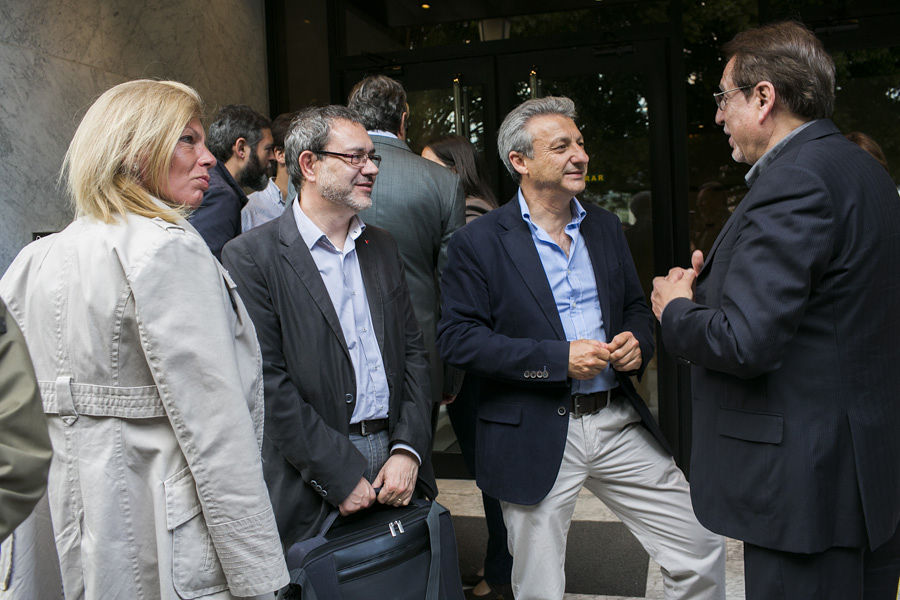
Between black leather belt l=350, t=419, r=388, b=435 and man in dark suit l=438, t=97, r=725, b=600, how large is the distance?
375 millimetres

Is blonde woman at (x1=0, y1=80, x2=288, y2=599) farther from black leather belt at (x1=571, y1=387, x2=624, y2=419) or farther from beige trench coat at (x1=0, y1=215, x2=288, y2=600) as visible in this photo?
black leather belt at (x1=571, y1=387, x2=624, y2=419)

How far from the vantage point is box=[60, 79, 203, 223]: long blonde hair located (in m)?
1.95

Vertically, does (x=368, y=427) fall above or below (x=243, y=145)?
below

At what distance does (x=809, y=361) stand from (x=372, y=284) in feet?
4.56

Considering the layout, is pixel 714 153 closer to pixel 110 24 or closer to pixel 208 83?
pixel 208 83

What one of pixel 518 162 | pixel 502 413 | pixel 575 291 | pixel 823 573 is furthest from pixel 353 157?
pixel 823 573

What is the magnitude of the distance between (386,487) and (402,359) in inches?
17.6

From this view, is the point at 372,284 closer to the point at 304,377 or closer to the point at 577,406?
the point at 304,377

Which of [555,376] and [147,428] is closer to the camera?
[147,428]

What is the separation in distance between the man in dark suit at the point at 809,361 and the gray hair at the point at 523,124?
1.06m

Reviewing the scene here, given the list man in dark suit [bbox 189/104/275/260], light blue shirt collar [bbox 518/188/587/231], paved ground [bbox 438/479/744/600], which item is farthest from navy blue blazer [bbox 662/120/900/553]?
man in dark suit [bbox 189/104/275/260]

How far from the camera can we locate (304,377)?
268cm

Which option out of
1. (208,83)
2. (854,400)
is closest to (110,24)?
(208,83)

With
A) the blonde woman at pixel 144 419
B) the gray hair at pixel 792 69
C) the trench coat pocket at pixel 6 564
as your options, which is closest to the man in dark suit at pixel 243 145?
the blonde woman at pixel 144 419
